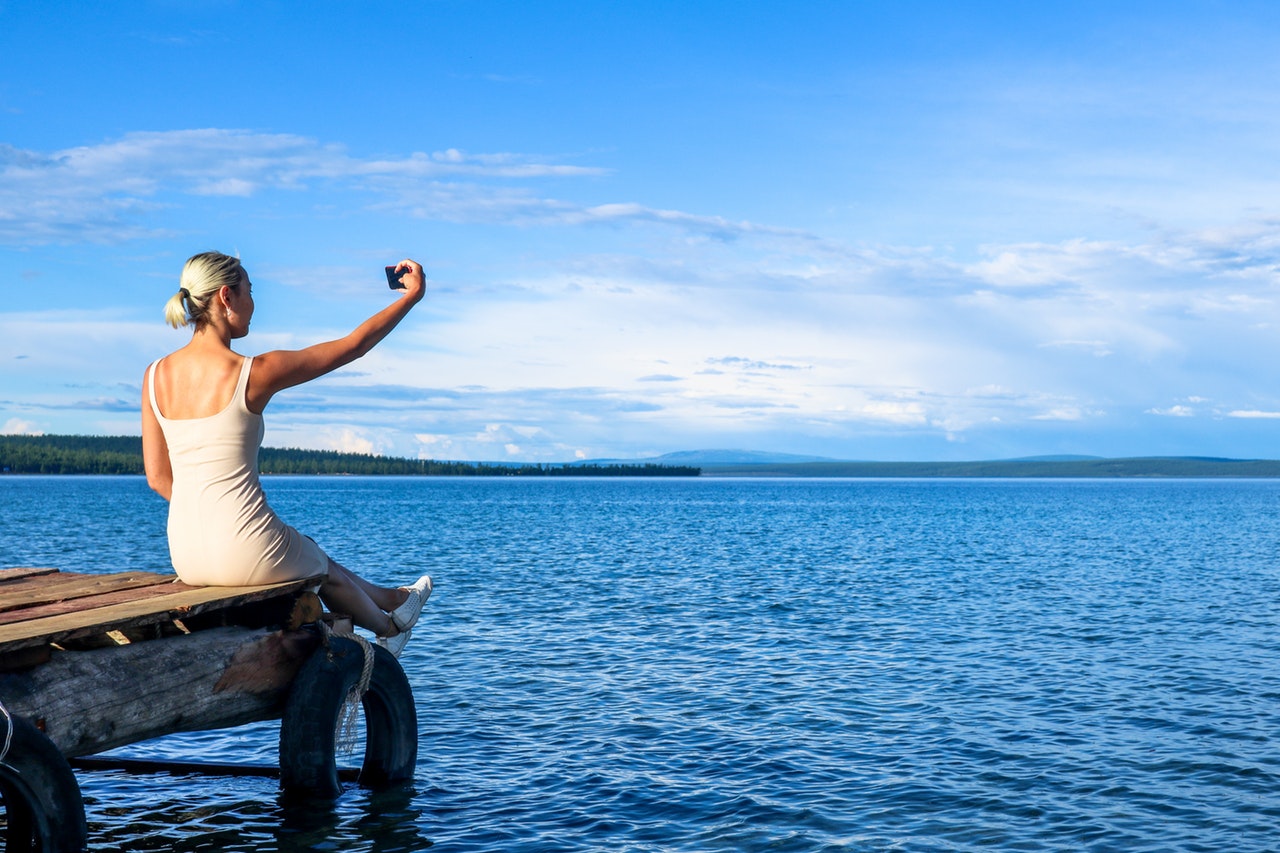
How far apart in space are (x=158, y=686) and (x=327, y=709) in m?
1.56

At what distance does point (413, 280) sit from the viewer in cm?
720

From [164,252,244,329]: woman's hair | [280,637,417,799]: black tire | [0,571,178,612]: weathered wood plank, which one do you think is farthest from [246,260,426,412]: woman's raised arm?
[280,637,417,799]: black tire

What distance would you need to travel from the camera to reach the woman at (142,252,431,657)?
7035 millimetres

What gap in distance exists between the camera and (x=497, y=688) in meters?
15.8

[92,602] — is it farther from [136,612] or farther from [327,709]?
[327,709]

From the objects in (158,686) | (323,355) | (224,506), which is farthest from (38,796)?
(323,355)

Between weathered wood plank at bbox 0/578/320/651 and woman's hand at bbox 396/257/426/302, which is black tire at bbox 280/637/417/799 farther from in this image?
woman's hand at bbox 396/257/426/302

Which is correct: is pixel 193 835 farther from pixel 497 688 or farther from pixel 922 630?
pixel 922 630

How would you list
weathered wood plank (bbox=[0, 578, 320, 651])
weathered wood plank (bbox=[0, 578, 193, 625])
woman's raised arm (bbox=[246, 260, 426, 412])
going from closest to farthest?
weathered wood plank (bbox=[0, 578, 320, 651]) → weathered wood plank (bbox=[0, 578, 193, 625]) → woman's raised arm (bbox=[246, 260, 426, 412])

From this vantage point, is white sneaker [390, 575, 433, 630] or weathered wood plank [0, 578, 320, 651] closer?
weathered wood plank [0, 578, 320, 651]

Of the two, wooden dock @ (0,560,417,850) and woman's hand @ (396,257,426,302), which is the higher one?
woman's hand @ (396,257,426,302)

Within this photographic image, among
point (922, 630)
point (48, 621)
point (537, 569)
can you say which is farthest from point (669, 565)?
point (48, 621)

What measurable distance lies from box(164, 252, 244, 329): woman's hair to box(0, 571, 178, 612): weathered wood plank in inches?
79.3

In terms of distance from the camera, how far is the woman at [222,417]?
7.04 meters
